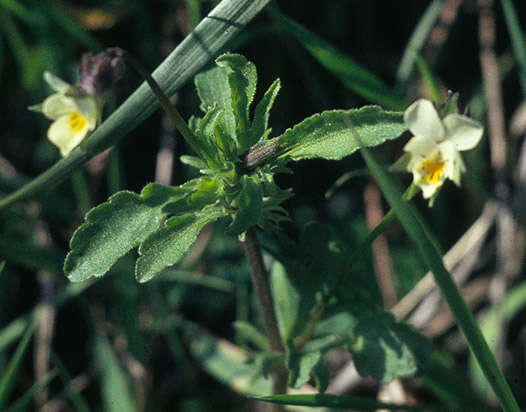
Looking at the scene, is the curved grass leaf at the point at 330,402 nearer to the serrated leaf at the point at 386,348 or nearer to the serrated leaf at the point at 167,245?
the serrated leaf at the point at 386,348

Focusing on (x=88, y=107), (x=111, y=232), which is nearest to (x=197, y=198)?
(x=111, y=232)

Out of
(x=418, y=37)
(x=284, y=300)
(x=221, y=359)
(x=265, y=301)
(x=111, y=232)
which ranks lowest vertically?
(x=221, y=359)

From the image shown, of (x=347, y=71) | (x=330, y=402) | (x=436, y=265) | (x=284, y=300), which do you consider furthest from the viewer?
(x=347, y=71)

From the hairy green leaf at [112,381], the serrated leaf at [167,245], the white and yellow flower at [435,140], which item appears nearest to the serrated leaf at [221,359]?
the hairy green leaf at [112,381]

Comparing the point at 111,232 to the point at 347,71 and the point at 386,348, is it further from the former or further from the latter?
the point at 347,71

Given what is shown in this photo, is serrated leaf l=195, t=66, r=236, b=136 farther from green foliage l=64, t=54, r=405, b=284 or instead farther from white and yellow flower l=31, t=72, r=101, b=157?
white and yellow flower l=31, t=72, r=101, b=157

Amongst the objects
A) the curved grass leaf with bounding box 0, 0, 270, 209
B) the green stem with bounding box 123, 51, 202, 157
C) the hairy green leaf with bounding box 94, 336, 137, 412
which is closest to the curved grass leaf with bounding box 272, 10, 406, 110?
the curved grass leaf with bounding box 0, 0, 270, 209
